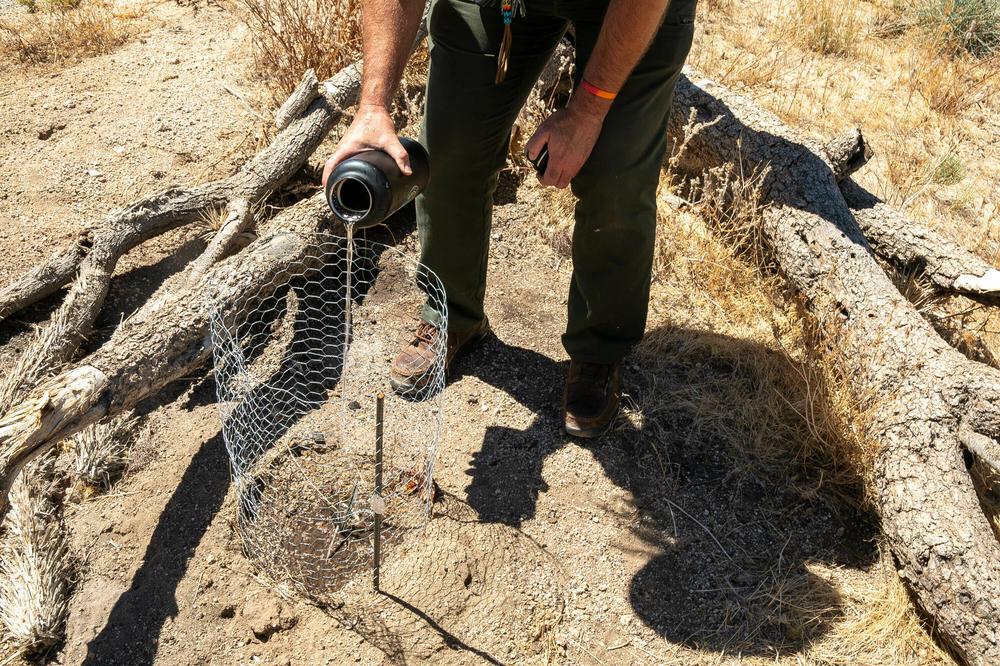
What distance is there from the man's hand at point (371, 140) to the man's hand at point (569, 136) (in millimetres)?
327

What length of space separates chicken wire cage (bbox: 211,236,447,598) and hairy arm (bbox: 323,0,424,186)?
1.07 ft

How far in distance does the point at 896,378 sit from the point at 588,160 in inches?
47.9

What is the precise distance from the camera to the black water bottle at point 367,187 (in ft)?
5.48

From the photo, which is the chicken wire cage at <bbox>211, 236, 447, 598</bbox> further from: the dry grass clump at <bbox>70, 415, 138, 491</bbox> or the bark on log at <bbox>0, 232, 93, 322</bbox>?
the bark on log at <bbox>0, 232, 93, 322</bbox>

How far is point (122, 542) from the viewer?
2123mm

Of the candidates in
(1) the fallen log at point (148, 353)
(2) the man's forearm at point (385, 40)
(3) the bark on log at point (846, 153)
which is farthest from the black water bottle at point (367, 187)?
(3) the bark on log at point (846, 153)

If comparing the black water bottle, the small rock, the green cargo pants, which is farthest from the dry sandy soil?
the black water bottle

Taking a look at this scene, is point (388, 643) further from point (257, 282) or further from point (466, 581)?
point (257, 282)

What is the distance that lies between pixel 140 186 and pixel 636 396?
2.48 meters

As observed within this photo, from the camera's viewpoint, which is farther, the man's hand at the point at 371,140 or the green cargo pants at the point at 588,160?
the green cargo pants at the point at 588,160

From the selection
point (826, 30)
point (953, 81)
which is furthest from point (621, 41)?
point (826, 30)

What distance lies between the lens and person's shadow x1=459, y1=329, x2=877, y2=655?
2045mm

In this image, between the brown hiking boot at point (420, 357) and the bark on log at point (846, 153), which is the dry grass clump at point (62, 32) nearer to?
the brown hiking boot at point (420, 357)

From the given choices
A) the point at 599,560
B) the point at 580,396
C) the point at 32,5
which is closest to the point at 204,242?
the point at 580,396
